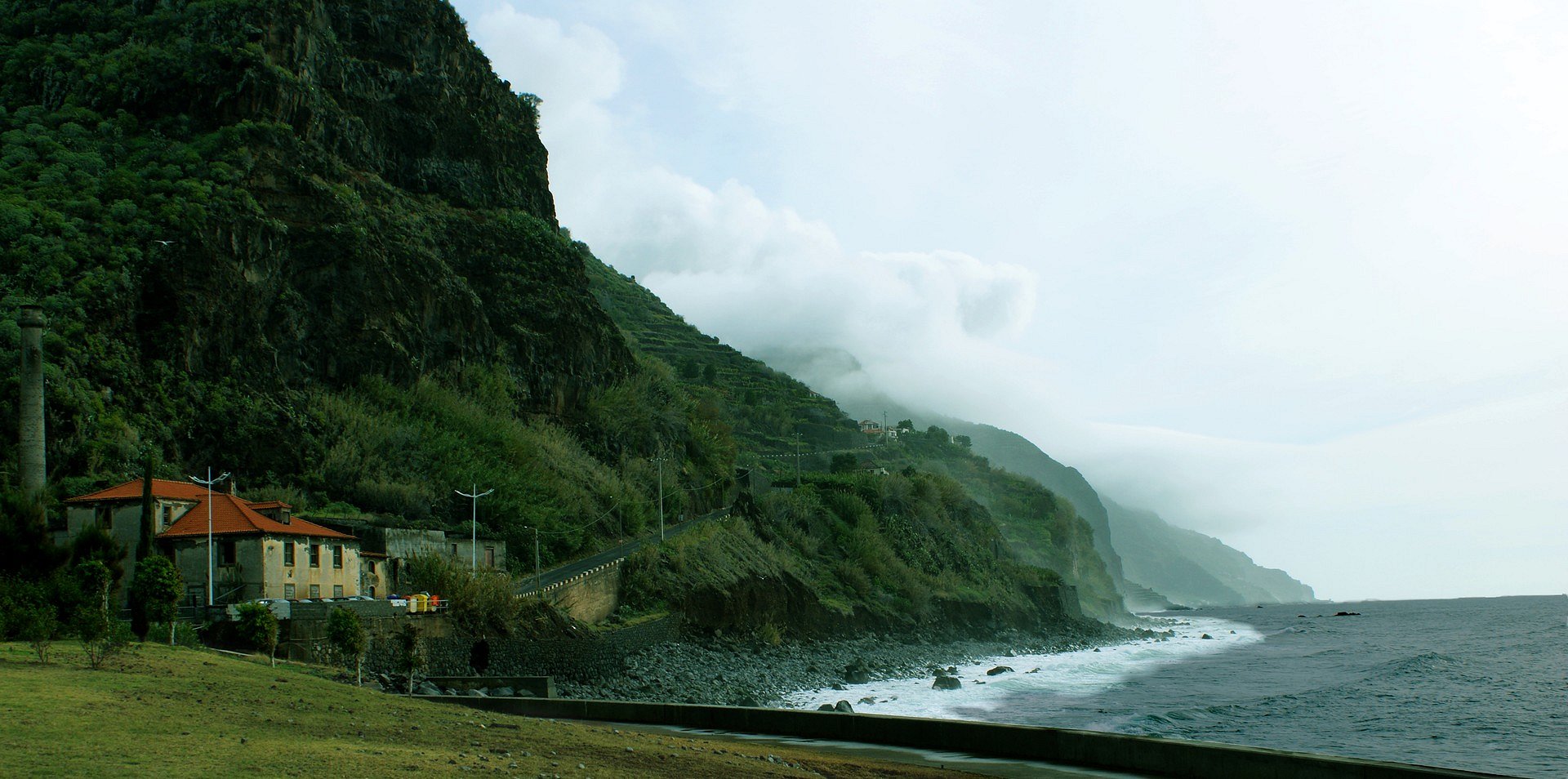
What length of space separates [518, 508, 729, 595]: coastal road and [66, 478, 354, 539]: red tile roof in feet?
31.6

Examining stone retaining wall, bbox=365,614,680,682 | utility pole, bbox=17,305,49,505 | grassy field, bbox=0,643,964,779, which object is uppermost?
utility pole, bbox=17,305,49,505

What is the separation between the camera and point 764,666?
50.2m

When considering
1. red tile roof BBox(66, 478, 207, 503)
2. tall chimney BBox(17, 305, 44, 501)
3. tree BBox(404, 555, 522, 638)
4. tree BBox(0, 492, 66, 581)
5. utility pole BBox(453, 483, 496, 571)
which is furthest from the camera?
utility pole BBox(453, 483, 496, 571)

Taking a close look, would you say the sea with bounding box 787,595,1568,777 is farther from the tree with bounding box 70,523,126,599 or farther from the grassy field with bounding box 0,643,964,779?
the tree with bounding box 70,523,126,599

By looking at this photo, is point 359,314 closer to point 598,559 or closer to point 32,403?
point 598,559

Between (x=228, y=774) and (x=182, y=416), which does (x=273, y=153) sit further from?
(x=228, y=774)

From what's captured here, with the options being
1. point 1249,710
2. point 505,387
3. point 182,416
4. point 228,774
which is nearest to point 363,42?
point 505,387

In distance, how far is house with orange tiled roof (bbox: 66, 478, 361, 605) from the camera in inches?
1385

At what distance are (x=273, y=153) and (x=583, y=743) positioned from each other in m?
53.6

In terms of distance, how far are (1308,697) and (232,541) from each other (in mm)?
38614

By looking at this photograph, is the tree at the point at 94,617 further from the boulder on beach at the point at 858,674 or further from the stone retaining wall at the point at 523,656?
the boulder on beach at the point at 858,674

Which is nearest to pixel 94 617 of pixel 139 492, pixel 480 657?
pixel 480 657

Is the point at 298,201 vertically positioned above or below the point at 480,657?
above

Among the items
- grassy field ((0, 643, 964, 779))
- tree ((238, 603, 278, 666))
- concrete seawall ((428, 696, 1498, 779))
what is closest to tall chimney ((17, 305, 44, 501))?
tree ((238, 603, 278, 666))
